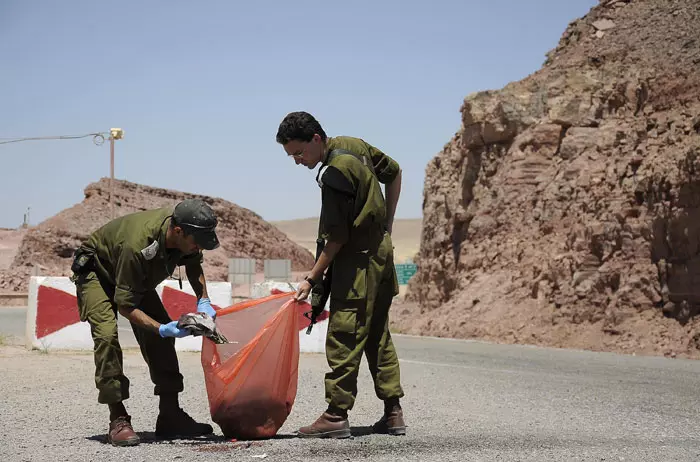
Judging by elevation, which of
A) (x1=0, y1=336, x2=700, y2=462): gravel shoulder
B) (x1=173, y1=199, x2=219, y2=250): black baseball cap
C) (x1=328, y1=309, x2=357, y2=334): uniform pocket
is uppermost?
(x1=173, y1=199, x2=219, y2=250): black baseball cap

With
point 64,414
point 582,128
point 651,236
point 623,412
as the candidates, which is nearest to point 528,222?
point 582,128

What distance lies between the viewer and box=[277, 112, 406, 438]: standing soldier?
5656mm

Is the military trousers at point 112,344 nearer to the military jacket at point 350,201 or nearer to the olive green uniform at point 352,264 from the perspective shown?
the olive green uniform at point 352,264

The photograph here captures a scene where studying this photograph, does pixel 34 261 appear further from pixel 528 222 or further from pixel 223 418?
pixel 223 418

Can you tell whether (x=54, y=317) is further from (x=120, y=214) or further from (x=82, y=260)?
(x=120, y=214)

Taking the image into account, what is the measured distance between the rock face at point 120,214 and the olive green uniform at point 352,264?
5205 cm

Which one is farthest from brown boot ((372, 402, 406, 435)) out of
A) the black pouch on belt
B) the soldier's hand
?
the black pouch on belt

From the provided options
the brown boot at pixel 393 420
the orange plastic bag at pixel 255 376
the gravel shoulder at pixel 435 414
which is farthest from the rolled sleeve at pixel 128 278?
the brown boot at pixel 393 420

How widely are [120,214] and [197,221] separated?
6262 cm

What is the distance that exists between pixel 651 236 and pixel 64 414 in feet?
46.7

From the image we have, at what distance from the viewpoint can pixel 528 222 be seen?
23.2 meters

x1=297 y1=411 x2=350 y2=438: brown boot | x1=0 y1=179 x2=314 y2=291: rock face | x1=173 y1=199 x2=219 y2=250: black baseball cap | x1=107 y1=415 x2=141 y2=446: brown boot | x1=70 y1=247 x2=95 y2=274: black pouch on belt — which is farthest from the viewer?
x1=0 y1=179 x2=314 y2=291: rock face

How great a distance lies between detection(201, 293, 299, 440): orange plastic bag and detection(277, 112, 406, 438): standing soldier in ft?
0.67

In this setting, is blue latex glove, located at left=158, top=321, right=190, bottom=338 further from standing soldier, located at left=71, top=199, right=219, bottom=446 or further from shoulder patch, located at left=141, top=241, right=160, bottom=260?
shoulder patch, located at left=141, top=241, right=160, bottom=260
